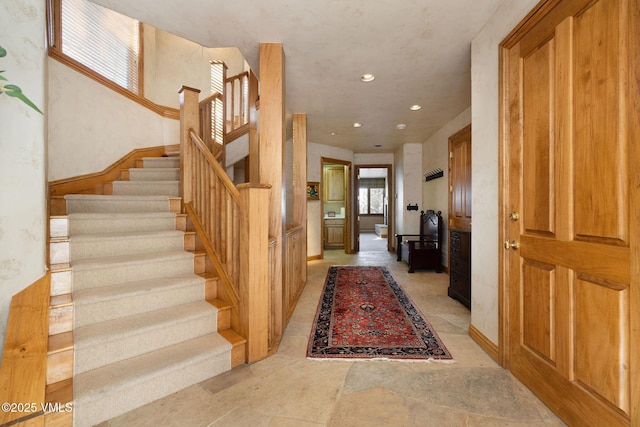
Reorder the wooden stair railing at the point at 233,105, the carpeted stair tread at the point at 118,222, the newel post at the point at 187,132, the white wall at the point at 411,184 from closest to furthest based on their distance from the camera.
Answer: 1. the carpeted stair tread at the point at 118,222
2. the newel post at the point at 187,132
3. the wooden stair railing at the point at 233,105
4. the white wall at the point at 411,184

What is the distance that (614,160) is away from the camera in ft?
3.83

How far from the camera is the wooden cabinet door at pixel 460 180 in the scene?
356cm

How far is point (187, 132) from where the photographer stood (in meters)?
2.81

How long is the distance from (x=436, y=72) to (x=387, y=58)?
25.0 inches

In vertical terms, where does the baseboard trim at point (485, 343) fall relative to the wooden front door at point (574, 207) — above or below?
below

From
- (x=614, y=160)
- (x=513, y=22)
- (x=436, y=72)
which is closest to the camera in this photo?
(x=614, y=160)

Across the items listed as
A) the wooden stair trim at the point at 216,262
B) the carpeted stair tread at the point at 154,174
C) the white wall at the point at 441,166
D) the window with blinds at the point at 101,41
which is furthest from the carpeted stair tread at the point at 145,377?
the white wall at the point at 441,166

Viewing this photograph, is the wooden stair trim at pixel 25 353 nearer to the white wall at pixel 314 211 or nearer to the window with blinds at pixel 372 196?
the white wall at pixel 314 211

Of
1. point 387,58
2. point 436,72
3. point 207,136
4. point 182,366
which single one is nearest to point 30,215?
point 182,366

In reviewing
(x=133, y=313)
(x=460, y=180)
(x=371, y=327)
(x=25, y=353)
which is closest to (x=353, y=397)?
(x=371, y=327)

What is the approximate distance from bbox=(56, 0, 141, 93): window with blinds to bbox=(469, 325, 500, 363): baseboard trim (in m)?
4.91

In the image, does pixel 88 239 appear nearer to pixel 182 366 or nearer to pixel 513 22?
pixel 182 366

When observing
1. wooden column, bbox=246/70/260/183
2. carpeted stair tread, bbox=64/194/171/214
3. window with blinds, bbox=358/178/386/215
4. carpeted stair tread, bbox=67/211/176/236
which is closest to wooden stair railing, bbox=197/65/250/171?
wooden column, bbox=246/70/260/183

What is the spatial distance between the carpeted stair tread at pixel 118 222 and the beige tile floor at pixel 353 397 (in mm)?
1483
